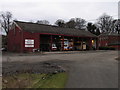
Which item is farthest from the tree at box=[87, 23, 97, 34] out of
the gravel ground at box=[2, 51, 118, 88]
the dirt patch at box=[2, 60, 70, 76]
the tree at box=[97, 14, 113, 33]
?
the dirt patch at box=[2, 60, 70, 76]

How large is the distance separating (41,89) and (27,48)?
22.0m

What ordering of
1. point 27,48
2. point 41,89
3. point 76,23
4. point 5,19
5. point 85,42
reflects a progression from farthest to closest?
1. point 76,23
2. point 5,19
3. point 85,42
4. point 27,48
5. point 41,89

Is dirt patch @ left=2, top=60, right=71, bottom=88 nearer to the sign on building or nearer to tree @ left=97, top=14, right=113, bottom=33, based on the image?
the sign on building

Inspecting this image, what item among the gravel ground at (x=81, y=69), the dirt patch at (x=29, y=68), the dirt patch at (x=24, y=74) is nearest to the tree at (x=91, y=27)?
the gravel ground at (x=81, y=69)

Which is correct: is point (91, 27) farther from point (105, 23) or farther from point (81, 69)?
point (81, 69)

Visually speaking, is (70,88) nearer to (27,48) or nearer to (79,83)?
(79,83)

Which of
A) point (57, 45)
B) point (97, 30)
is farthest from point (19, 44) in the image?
point (97, 30)

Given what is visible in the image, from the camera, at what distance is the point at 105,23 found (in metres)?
65.2

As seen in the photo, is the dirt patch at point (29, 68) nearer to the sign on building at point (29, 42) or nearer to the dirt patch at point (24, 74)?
the dirt patch at point (24, 74)

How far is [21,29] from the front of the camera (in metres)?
26.6

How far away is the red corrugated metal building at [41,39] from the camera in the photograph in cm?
2621

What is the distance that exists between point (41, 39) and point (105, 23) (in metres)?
44.2

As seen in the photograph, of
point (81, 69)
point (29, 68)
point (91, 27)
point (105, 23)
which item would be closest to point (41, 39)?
point (29, 68)

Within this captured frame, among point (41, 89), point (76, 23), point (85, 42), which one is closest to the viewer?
point (41, 89)
